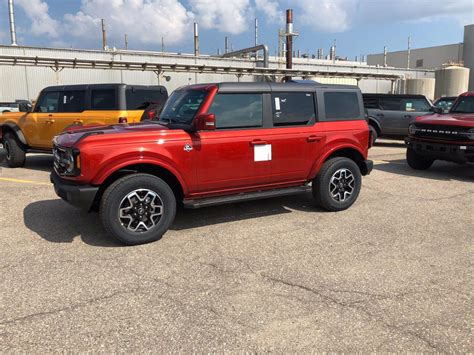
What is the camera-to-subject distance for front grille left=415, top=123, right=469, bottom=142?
849 cm

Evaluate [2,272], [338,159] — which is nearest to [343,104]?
[338,159]

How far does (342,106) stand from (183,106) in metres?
2.39

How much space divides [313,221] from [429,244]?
4.89 feet

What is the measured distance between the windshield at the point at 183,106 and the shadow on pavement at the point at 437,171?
19.4 feet

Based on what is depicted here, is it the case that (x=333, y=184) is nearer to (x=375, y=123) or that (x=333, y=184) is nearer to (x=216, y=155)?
(x=216, y=155)

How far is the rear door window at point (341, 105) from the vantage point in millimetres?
6090

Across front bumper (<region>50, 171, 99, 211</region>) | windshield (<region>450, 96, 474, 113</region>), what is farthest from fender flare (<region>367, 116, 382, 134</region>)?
front bumper (<region>50, 171, 99, 211</region>)

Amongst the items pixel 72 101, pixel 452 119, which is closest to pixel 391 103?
pixel 452 119

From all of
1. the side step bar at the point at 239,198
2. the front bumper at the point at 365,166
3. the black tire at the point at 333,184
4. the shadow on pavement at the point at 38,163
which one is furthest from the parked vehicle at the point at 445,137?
the shadow on pavement at the point at 38,163

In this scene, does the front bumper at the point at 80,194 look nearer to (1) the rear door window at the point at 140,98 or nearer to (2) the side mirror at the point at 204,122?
(2) the side mirror at the point at 204,122

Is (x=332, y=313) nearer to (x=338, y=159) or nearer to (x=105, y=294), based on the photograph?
(x=105, y=294)

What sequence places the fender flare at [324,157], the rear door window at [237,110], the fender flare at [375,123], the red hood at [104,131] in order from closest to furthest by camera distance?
the red hood at [104,131]
the rear door window at [237,110]
the fender flare at [324,157]
the fender flare at [375,123]

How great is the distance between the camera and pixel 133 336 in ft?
9.82

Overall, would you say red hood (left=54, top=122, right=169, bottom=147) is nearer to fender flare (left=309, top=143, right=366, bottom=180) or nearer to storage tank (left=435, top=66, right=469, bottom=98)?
fender flare (left=309, top=143, right=366, bottom=180)
